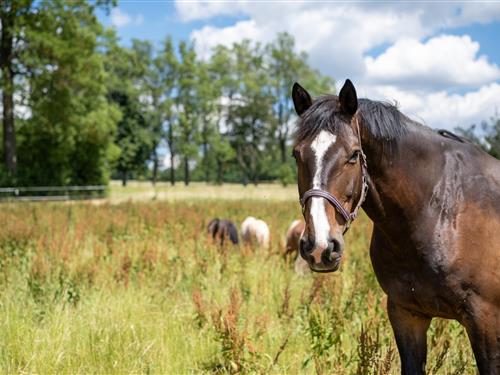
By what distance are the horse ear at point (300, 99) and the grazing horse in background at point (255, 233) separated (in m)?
6.14

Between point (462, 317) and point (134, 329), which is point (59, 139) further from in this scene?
point (462, 317)

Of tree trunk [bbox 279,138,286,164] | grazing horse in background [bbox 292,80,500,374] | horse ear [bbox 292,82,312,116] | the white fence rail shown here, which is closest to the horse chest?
grazing horse in background [bbox 292,80,500,374]

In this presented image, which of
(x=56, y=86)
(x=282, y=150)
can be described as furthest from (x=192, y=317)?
(x=282, y=150)

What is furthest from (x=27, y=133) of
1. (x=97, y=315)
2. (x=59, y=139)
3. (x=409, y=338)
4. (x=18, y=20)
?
(x=409, y=338)

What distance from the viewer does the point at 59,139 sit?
25.8 metres

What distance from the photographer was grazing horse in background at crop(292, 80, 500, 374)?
2.44 m

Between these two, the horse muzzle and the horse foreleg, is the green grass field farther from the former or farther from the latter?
the horse muzzle

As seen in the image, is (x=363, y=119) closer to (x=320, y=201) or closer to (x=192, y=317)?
(x=320, y=201)

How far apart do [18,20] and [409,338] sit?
2463 centimetres

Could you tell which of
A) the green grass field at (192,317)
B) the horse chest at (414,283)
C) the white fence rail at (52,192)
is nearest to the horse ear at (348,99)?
the horse chest at (414,283)

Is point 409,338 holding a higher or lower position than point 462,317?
lower

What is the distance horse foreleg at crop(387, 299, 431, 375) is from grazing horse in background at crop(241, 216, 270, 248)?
5667 mm

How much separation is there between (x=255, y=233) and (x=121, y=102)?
4231 cm

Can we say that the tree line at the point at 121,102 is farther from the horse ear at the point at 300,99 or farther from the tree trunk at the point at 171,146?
the horse ear at the point at 300,99
